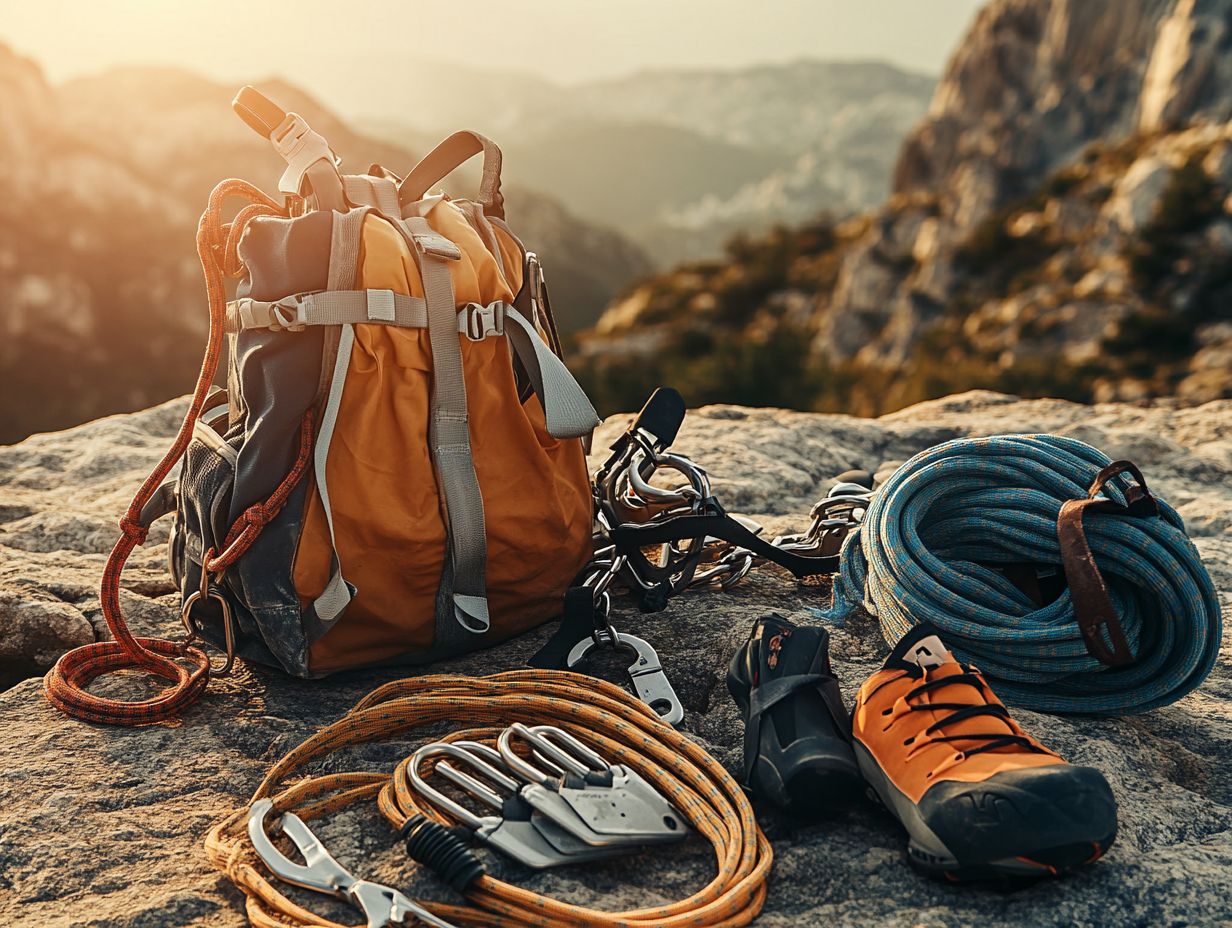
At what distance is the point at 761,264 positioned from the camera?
143 ft

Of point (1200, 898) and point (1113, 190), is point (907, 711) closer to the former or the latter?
point (1200, 898)

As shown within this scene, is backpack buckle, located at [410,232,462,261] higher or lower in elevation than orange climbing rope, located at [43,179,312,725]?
higher

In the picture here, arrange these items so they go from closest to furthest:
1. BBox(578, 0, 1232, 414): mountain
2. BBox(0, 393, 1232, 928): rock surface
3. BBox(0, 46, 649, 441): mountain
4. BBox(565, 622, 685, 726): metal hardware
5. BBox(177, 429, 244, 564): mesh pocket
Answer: BBox(0, 393, 1232, 928): rock surface → BBox(565, 622, 685, 726): metal hardware → BBox(177, 429, 244, 564): mesh pocket → BBox(578, 0, 1232, 414): mountain → BBox(0, 46, 649, 441): mountain

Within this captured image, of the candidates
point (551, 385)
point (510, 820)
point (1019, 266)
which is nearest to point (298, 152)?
point (551, 385)

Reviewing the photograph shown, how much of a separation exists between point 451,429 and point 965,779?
5.42 feet

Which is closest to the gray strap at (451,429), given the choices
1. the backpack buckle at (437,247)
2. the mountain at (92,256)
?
the backpack buckle at (437,247)

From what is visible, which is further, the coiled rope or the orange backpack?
the orange backpack

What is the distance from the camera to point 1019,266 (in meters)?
33.1

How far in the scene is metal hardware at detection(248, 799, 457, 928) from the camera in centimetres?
164

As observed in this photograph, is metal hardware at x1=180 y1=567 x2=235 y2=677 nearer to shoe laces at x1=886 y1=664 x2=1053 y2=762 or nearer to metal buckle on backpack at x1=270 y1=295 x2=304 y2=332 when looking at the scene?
metal buckle on backpack at x1=270 y1=295 x2=304 y2=332

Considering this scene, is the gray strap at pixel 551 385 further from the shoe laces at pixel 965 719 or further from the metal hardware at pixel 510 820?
the shoe laces at pixel 965 719

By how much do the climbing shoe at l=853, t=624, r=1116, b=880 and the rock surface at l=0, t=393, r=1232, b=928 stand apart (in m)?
0.11

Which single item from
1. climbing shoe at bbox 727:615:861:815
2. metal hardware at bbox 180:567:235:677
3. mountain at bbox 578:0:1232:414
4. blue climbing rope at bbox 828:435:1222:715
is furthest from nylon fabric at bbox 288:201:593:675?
mountain at bbox 578:0:1232:414

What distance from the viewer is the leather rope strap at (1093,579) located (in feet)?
7.40
